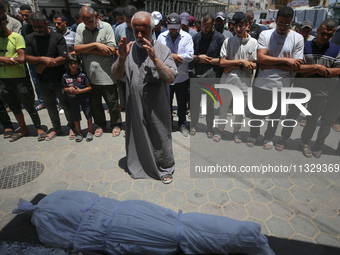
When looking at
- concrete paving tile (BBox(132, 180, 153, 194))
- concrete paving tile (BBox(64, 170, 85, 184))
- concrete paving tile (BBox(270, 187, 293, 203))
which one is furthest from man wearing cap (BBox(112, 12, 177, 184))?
concrete paving tile (BBox(270, 187, 293, 203))

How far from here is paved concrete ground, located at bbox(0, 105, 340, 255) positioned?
2.53m

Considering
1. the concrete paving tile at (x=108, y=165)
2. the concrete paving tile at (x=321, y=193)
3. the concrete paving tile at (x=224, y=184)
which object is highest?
the concrete paving tile at (x=108, y=165)

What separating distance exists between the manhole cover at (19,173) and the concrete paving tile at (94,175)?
32.8 inches

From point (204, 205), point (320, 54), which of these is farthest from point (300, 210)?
point (320, 54)

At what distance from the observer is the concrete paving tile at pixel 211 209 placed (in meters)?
2.79

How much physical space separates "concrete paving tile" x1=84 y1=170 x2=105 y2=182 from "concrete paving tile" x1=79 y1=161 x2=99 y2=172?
0.34ft

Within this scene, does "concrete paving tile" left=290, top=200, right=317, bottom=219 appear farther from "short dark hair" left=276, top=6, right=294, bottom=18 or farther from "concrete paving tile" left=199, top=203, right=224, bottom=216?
"short dark hair" left=276, top=6, right=294, bottom=18

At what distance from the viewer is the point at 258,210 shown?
2.84m

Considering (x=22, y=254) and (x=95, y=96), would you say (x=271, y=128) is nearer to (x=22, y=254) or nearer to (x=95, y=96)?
(x=95, y=96)

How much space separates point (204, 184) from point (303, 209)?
4.40ft

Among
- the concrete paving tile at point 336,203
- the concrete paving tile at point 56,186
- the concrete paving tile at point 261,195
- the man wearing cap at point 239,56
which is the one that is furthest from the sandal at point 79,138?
the concrete paving tile at point 336,203

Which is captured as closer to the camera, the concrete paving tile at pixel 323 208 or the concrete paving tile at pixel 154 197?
the concrete paving tile at pixel 323 208

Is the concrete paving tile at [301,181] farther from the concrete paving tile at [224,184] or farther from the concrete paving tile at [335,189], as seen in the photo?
the concrete paving tile at [224,184]

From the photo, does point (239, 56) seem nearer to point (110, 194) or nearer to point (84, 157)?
point (110, 194)
